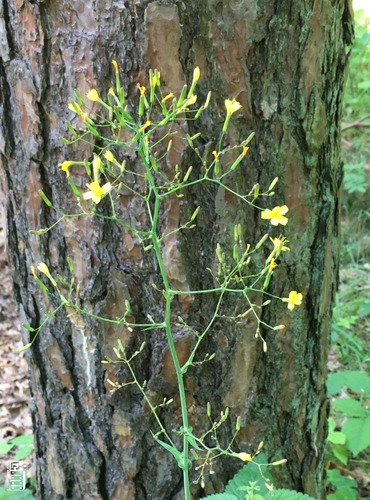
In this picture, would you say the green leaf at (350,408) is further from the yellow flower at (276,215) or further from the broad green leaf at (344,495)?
the yellow flower at (276,215)

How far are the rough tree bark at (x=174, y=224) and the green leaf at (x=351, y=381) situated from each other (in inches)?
12.8

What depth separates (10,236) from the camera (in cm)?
143

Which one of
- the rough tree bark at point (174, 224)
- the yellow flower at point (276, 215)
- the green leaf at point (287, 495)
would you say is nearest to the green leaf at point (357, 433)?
the rough tree bark at point (174, 224)

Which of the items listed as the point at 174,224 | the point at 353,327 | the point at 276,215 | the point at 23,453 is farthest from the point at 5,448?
the point at 353,327

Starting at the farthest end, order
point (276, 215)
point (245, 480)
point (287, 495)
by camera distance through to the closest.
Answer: point (245, 480)
point (287, 495)
point (276, 215)

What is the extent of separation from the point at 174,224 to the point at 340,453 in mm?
1463

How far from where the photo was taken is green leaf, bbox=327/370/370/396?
71.8 inches

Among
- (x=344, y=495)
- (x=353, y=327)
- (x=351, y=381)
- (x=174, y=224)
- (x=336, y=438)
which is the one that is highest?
(x=174, y=224)

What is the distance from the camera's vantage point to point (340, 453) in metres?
2.15

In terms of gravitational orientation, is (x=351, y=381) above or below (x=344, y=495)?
above

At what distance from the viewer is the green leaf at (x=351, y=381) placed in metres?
1.82

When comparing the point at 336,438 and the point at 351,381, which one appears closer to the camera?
the point at 351,381

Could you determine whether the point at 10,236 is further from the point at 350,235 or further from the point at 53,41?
the point at 350,235

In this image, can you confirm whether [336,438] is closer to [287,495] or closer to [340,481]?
[340,481]
